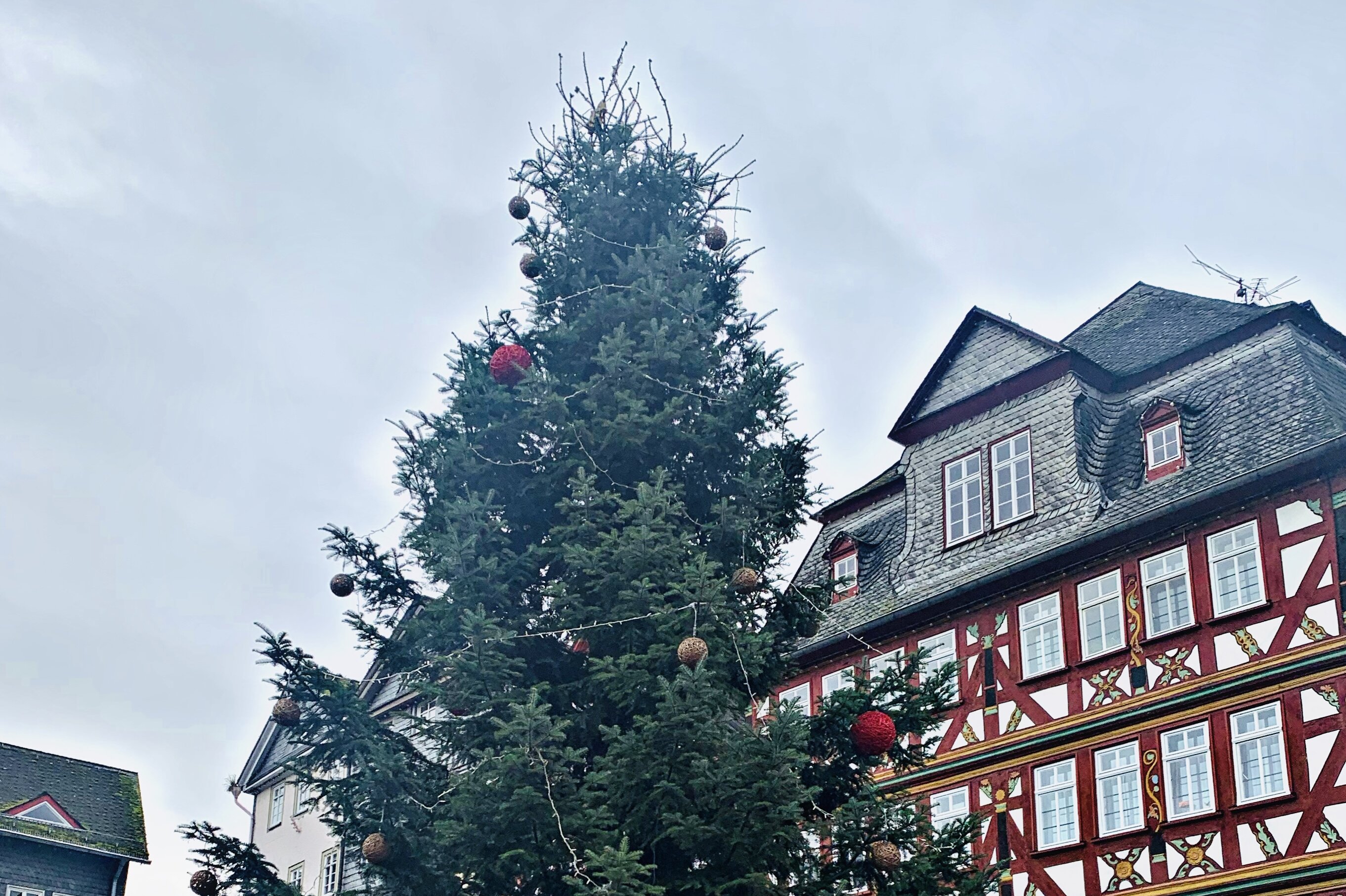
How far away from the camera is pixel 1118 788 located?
21203 millimetres

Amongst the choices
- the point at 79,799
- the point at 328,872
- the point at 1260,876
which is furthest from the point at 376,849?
the point at 328,872

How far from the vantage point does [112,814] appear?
36.7 meters

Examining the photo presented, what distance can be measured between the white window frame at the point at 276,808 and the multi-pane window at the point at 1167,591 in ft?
101

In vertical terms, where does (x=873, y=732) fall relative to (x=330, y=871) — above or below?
below

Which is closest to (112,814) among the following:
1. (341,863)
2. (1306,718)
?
(341,863)

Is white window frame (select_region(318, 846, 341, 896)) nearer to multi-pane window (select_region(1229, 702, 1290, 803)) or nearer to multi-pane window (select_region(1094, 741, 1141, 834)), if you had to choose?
multi-pane window (select_region(1094, 741, 1141, 834))

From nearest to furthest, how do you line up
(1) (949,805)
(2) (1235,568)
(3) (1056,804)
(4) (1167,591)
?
(2) (1235,568), (4) (1167,591), (3) (1056,804), (1) (949,805)

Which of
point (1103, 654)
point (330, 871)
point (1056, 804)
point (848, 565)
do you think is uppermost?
point (848, 565)

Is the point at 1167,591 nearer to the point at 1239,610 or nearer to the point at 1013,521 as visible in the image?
the point at 1239,610

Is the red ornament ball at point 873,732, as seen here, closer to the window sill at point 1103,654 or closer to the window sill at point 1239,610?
the window sill at point 1239,610

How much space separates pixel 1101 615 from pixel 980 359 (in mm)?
5545

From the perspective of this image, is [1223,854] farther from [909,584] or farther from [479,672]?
[479,672]

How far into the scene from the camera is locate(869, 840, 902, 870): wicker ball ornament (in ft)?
37.8

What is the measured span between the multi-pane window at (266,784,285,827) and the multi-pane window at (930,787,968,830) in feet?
A: 87.6
